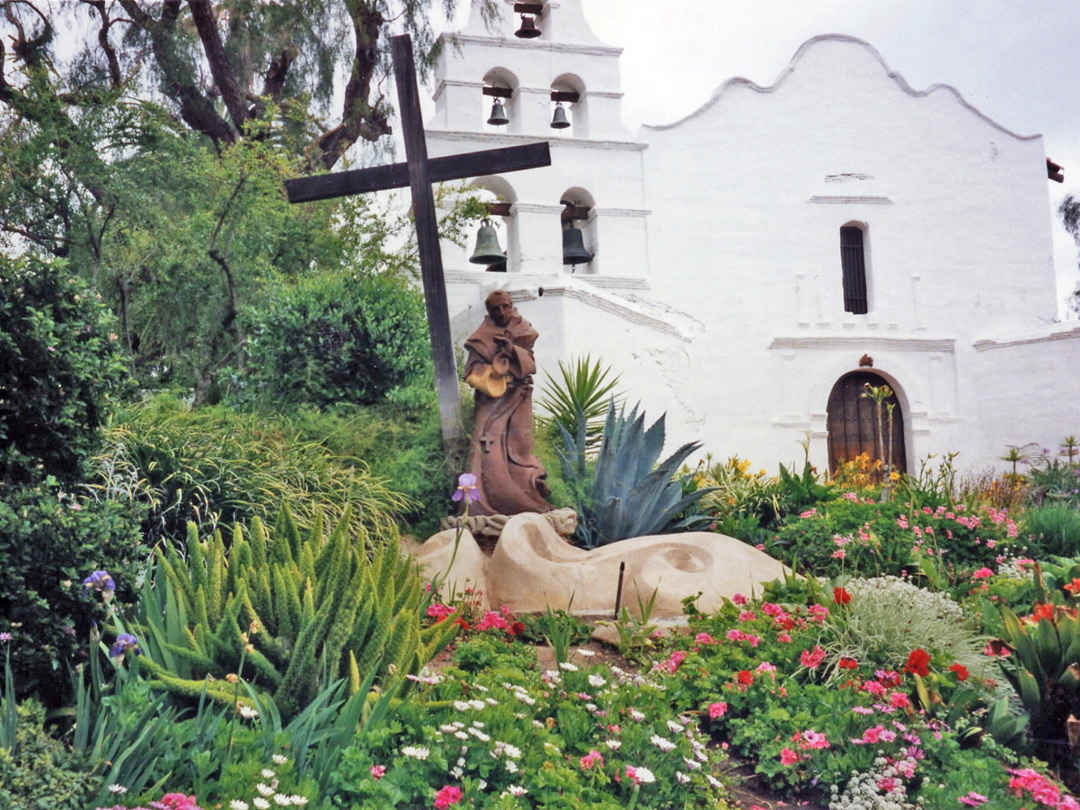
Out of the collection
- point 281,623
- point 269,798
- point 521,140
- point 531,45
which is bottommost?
point 269,798

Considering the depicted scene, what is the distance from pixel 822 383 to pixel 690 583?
33.9 feet

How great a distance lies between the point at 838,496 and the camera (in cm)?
800

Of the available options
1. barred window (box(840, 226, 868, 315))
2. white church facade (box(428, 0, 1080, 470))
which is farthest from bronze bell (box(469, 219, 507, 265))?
barred window (box(840, 226, 868, 315))

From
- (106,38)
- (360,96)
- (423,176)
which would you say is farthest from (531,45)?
(423,176)

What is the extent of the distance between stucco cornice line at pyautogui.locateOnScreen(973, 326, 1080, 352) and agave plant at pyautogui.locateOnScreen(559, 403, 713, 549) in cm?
1002

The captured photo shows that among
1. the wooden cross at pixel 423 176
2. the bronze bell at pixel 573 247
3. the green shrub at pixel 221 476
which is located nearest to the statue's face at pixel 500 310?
the wooden cross at pixel 423 176

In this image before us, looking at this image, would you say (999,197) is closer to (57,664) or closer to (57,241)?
(57,241)

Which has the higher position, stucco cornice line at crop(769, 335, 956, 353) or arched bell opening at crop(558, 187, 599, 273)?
arched bell opening at crop(558, 187, 599, 273)

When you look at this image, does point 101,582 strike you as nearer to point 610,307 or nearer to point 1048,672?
point 1048,672

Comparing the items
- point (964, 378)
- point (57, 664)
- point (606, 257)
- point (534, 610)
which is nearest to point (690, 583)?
point (534, 610)

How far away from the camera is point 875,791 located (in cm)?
348

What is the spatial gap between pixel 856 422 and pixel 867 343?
49.3 inches

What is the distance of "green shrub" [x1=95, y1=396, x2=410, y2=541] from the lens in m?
5.65

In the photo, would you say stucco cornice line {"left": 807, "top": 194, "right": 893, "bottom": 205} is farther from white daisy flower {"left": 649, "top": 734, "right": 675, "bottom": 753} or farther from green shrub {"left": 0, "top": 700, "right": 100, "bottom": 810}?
green shrub {"left": 0, "top": 700, "right": 100, "bottom": 810}
